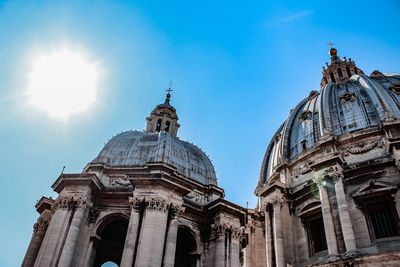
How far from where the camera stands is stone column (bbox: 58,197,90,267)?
60.8ft

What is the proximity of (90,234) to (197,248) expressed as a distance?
22.9ft

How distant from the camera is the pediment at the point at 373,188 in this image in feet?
74.4

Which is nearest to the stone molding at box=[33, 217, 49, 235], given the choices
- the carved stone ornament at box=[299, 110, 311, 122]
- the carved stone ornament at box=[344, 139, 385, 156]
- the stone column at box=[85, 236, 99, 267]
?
the stone column at box=[85, 236, 99, 267]

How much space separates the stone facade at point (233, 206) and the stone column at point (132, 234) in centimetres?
6

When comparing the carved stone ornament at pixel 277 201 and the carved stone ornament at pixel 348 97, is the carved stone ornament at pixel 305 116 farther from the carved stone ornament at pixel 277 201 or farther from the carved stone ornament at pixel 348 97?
the carved stone ornament at pixel 277 201

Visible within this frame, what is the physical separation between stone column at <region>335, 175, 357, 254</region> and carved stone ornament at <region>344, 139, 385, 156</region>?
4077mm

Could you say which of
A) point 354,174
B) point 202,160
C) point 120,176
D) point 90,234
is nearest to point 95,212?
point 90,234

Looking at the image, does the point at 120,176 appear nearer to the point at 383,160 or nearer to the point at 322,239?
the point at 322,239

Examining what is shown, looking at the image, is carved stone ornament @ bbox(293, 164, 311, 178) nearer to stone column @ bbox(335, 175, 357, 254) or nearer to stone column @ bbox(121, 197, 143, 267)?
stone column @ bbox(335, 175, 357, 254)

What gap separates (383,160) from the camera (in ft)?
78.6

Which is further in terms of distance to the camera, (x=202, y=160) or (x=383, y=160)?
(x=202, y=160)

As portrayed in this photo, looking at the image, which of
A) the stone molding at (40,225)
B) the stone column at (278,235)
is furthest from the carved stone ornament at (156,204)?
the stone column at (278,235)

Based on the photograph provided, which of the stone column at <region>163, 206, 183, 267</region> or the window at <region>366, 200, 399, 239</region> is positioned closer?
the stone column at <region>163, 206, 183, 267</region>

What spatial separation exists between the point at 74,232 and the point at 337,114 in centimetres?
2540
